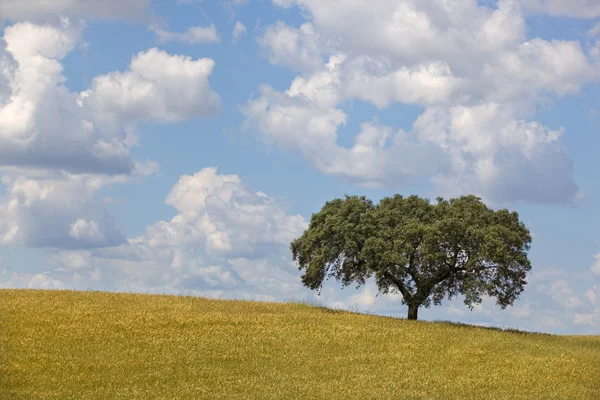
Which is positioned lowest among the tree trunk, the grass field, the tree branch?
the grass field

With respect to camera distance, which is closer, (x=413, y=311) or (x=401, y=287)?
(x=413, y=311)

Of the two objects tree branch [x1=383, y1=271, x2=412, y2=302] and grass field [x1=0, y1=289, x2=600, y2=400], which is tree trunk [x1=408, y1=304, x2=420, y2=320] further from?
grass field [x1=0, y1=289, x2=600, y2=400]

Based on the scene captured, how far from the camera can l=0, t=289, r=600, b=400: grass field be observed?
106ft

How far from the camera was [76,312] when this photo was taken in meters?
44.9

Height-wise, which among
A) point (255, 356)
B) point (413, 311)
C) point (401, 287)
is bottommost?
point (255, 356)

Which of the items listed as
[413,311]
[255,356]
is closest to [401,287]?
[413,311]

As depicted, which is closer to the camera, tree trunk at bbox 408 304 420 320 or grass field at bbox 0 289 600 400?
grass field at bbox 0 289 600 400

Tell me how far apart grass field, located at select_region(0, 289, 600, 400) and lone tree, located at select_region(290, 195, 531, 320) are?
410 cm

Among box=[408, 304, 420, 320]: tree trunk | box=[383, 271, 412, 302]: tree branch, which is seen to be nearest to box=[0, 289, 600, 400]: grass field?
box=[408, 304, 420, 320]: tree trunk

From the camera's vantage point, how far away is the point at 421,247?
52.2 m

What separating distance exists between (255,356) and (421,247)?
18.8 m

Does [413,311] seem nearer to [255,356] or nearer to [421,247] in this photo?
[421,247]

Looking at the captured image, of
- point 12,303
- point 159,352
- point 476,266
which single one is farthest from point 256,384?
point 476,266

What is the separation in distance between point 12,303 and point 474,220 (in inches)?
1281
